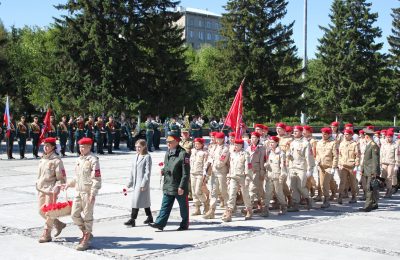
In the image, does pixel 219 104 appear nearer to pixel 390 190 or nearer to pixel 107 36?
pixel 107 36

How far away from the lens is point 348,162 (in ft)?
44.0

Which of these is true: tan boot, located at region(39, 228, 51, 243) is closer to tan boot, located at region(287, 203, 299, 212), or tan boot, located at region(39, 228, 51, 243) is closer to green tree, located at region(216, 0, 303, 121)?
tan boot, located at region(287, 203, 299, 212)

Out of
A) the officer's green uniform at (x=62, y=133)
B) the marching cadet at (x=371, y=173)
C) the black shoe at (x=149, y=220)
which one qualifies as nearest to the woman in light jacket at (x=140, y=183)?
the black shoe at (x=149, y=220)

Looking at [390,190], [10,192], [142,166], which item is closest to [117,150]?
[10,192]

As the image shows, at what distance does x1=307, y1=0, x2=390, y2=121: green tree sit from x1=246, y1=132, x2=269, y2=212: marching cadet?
126 ft

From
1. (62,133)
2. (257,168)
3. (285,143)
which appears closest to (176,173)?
(257,168)

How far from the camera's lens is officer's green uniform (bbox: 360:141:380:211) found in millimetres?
12211

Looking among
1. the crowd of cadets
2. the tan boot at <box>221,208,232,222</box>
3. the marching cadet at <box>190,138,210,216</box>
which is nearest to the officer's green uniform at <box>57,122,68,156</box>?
the crowd of cadets

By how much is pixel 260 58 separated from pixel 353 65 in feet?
39.6

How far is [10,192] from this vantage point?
14156 mm

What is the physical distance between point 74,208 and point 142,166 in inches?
78.0

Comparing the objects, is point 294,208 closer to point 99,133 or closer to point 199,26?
point 99,133

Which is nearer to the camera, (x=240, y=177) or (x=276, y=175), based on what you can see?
(x=240, y=177)

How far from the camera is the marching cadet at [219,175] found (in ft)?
36.2
